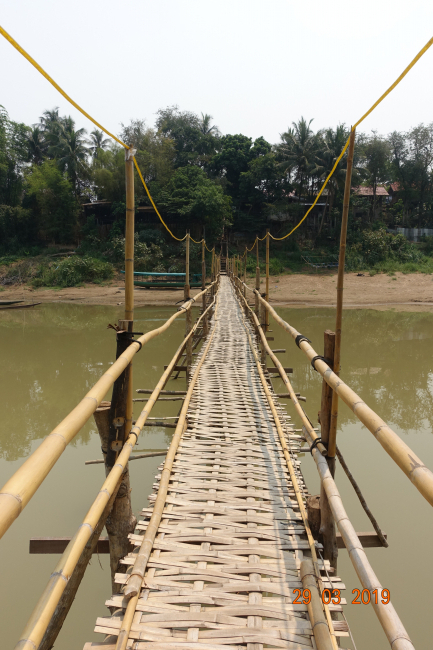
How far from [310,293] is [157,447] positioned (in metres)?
12.6

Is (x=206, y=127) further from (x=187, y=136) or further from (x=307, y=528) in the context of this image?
(x=307, y=528)

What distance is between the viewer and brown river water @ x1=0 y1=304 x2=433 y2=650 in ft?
7.61

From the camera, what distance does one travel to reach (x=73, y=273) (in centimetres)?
1719

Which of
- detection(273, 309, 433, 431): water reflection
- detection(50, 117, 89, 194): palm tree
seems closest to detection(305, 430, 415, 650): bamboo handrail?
detection(273, 309, 433, 431): water reflection

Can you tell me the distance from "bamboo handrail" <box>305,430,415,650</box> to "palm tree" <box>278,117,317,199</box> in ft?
68.6

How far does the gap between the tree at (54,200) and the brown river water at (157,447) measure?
12056 mm

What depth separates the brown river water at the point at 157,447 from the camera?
2.32 m

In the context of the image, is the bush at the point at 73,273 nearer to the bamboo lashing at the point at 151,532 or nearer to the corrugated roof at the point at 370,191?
the corrugated roof at the point at 370,191

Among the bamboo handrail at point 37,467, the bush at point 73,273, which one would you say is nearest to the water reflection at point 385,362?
the bamboo handrail at point 37,467

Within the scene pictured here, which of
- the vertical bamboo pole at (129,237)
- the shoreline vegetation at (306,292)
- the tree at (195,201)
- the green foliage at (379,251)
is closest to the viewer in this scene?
the vertical bamboo pole at (129,237)

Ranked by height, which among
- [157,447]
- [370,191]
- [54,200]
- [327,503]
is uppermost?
[370,191]

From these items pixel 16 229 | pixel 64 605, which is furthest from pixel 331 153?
pixel 64 605

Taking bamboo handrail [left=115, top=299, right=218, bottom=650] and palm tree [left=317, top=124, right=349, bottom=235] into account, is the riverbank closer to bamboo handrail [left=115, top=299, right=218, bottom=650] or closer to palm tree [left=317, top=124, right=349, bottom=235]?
palm tree [left=317, top=124, right=349, bottom=235]

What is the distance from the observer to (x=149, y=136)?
2306 centimetres
